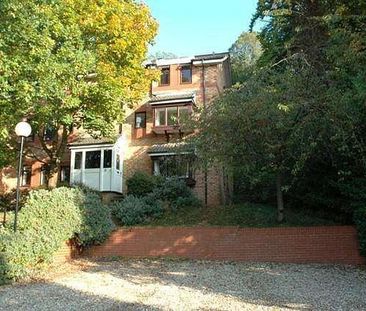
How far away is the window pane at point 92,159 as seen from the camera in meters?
27.9

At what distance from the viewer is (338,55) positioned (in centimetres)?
1095

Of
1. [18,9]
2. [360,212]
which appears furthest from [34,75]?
[360,212]

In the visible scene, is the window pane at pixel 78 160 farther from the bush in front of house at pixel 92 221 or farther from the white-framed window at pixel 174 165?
the bush in front of house at pixel 92 221

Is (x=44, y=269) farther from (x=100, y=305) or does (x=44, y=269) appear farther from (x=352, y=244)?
(x=352, y=244)

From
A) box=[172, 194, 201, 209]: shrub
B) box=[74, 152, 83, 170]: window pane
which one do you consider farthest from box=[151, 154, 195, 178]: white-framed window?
box=[74, 152, 83, 170]: window pane

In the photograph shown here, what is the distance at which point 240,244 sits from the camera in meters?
16.0

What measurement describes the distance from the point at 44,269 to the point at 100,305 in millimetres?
5153

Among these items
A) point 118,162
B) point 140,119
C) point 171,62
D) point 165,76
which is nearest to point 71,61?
point 118,162

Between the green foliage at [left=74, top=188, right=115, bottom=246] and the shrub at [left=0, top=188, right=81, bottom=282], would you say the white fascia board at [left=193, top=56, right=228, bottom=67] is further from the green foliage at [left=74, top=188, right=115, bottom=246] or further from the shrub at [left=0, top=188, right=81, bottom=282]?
the shrub at [left=0, top=188, right=81, bottom=282]

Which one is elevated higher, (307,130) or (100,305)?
(307,130)

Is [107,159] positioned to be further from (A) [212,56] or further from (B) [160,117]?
(A) [212,56]

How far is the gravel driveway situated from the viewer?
9.40 meters

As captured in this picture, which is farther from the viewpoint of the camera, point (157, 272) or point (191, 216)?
point (191, 216)

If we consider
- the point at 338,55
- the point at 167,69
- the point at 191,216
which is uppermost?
the point at 167,69
